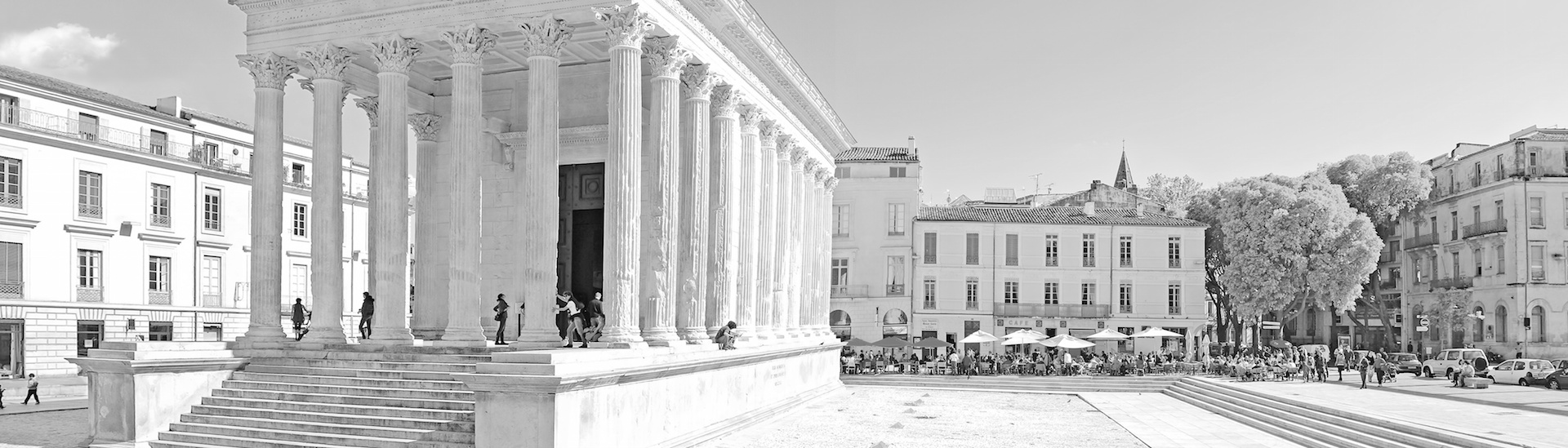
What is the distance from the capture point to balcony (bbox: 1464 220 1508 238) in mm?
48469

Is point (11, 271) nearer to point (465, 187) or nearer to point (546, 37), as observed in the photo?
point (465, 187)

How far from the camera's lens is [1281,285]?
46875 mm

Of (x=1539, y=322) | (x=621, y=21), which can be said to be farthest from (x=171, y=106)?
(x=1539, y=322)

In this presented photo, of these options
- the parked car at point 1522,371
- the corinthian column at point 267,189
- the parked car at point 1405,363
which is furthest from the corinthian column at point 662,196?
the parked car at point 1405,363

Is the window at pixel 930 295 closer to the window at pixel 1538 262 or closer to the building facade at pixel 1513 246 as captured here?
the building facade at pixel 1513 246

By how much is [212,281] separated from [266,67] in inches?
851

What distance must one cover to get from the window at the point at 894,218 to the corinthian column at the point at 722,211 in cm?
2534

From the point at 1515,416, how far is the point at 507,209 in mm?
21038

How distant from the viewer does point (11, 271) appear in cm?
3116

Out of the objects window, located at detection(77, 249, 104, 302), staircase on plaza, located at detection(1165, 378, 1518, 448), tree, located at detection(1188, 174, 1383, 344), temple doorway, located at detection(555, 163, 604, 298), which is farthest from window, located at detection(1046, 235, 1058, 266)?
window, located at detection(77, 249, 104, 302)

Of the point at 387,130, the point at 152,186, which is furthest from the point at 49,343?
the point at 387,130

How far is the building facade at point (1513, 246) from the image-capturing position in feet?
156

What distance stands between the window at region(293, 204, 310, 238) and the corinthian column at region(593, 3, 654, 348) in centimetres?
2892

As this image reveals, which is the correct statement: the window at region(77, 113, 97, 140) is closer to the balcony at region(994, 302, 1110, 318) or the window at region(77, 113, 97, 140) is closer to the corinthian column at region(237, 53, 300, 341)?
the corinthian column at region(237, 53, 300, 341)
